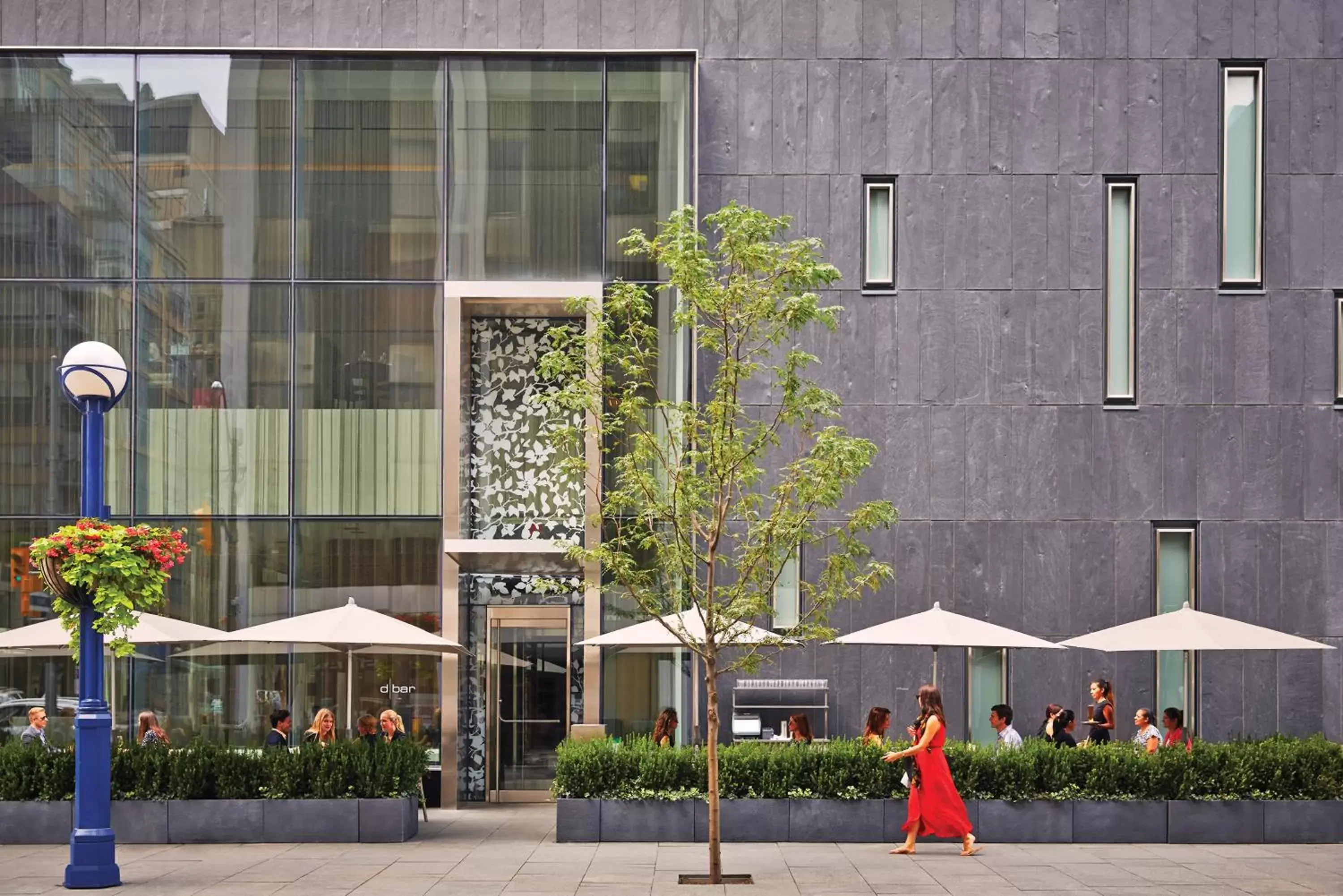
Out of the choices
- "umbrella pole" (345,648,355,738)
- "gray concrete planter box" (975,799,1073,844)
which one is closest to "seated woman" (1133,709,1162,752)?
"gray concrete planter box" (975,799,1073,844)

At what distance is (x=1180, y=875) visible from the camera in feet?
50.3

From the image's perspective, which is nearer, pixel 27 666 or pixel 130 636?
pixel 130 636

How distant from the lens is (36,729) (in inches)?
816

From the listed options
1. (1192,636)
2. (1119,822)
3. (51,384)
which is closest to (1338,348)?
(1192,636)

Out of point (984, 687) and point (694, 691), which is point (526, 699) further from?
point (984, 687)

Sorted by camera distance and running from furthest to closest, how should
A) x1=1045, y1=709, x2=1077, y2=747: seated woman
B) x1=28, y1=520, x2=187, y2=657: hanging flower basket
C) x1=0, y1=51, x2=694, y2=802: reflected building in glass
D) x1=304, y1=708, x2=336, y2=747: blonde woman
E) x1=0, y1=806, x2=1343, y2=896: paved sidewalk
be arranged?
x1=0, y1=51, x2=694, y2=802: reflected building in glass < x1=304, y1=708, x2=336, y2=747: blonde woman < x1=1045, y1=709, x2=1077, y2=747: seated woman < x1=28, y1=520, x2=187, y2=657: hanging flower basket < x1=0, y1=806, x2=1343, y2=896: paved sidewalk

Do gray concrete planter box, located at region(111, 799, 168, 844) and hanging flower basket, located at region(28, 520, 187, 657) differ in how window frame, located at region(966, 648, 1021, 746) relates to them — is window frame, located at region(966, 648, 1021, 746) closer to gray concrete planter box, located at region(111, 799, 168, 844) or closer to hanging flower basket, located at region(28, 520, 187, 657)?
gray concrete planter box, located at region(111, 799, 168, 844)

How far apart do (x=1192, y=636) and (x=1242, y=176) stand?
7965 mm

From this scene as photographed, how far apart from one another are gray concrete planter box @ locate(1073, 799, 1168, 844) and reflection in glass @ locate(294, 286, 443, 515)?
10.3 m

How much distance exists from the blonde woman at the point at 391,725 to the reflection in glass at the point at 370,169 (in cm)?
659

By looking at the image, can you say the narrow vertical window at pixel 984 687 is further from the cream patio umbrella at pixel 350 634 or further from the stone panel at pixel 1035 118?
the cream patio umbrella at pixel 350 634

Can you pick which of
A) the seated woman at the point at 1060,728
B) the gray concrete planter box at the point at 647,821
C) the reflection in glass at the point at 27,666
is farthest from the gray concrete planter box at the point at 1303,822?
the reflection in glass at the point at 27,666

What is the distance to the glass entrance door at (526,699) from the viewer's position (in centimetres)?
2342

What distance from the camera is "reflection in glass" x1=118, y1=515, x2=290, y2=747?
73.3ft
